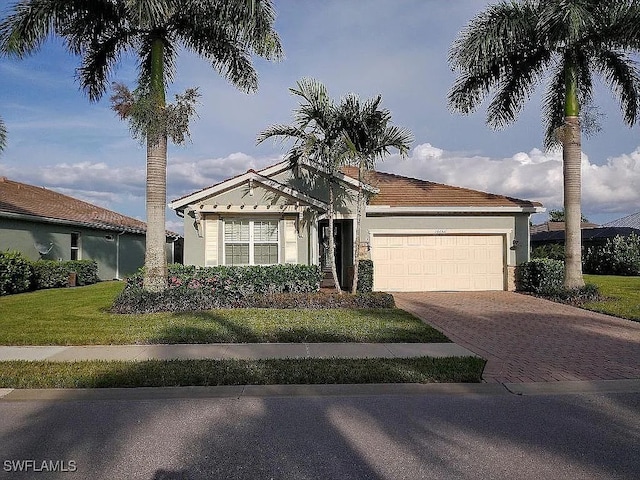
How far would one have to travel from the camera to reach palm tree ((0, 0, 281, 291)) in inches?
452

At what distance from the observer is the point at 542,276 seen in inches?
618

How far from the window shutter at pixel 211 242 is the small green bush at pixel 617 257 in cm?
2144

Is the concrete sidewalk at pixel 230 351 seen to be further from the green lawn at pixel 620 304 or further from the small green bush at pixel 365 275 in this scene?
the small green bush at pixel 365 275

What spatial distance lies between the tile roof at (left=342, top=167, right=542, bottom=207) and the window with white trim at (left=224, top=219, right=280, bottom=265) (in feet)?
12.0

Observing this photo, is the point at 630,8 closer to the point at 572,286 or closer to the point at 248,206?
the point at 572,286

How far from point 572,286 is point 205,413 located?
1258 centimetres

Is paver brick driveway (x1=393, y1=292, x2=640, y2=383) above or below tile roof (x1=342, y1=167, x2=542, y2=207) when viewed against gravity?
below

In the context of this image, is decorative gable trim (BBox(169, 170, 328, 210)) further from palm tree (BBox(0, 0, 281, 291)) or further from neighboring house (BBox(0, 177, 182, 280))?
neighboring house (BBox(0, 177, 182, 280))

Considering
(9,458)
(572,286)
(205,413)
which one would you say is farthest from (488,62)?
(9,458)

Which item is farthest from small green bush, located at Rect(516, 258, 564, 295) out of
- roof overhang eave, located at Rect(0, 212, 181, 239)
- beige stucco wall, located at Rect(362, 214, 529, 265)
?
roof overhang eave, located at Rect(0, 212, 181, 239)

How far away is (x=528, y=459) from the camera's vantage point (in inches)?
159

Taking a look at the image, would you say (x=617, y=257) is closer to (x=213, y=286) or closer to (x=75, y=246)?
(x=213, y=286)

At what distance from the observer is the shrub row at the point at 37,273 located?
15.7 meters

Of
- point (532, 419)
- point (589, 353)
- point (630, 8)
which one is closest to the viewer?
point (532, 419)
